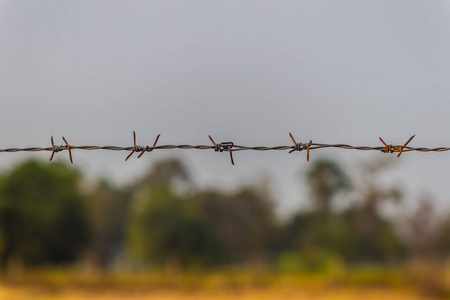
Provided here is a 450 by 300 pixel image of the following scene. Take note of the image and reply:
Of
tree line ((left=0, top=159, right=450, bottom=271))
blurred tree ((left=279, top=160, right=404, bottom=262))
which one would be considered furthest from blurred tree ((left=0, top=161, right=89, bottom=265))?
blurred tree ((left=279, top=160, right=404, bottom=262))

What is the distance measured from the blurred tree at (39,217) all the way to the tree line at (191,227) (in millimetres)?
85

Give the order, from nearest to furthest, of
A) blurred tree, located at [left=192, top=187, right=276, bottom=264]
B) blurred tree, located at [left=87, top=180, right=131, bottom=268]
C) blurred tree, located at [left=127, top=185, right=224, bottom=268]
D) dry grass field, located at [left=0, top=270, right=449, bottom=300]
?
dry grass field, located at [left=0, top=270, right=449, bottom=300] → blurred tree, located at [left=127, top=185, right=224, bottom=268] → blurred tree, located at [left=192, top=187, right=276, bottom=264] → blurred tree, located at [left=87, top=180, right=131, bottom=268]

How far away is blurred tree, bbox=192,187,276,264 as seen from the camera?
52.7m

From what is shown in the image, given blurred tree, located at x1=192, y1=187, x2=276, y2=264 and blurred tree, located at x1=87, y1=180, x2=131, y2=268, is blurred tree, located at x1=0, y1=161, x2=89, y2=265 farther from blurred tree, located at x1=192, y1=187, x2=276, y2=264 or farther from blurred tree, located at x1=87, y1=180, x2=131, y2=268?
blurred tree, located at x1=192, y1=187, x2=276, y2=264

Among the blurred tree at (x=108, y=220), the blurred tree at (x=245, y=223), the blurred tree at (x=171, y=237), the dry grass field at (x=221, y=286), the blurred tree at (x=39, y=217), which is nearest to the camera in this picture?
the dry grass field at (x=221, y=286)

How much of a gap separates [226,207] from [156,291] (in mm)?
20988

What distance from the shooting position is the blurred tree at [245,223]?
173 ft

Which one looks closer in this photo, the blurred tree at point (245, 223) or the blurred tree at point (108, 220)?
the blurred tree at point (245, 223)

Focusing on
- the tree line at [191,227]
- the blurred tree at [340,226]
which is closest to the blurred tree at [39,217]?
the tree line at [191,227]

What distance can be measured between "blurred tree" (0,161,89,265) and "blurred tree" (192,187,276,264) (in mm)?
14359

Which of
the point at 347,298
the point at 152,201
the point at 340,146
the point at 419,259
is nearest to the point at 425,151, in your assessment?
the point at 340,146

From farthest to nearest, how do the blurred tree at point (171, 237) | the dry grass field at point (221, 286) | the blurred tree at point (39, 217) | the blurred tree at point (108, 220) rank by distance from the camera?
the blurred tree at point (108, 220)
the blurred tree at point (171, 237)
the blurred tree at point (39, 217)
the dry grass field at point (221, 286)

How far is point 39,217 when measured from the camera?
1746 inches

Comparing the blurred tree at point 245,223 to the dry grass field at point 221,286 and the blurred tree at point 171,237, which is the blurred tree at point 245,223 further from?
the dry grass field at point 221,286
